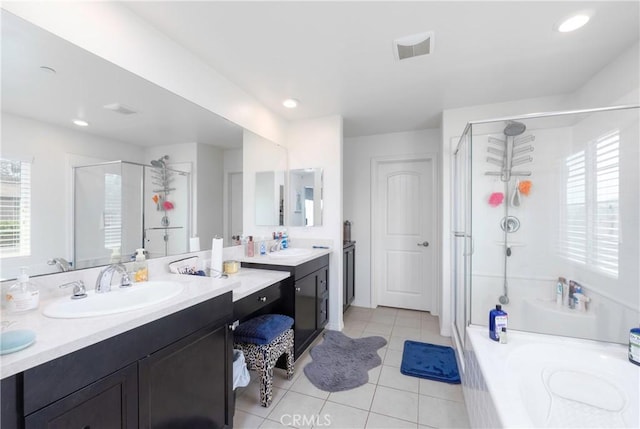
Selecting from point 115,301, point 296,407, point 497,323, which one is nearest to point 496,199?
point 497,323

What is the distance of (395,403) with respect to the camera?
1821 mm

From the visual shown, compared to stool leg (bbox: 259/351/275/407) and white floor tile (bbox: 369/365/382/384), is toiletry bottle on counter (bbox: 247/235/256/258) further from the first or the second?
white floor tile (bbox: 369/365/382/384)

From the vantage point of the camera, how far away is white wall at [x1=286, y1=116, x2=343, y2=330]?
115 inches

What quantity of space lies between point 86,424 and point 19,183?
956 millimetres

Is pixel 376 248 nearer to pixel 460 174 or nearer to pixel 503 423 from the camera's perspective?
pixel 460 174

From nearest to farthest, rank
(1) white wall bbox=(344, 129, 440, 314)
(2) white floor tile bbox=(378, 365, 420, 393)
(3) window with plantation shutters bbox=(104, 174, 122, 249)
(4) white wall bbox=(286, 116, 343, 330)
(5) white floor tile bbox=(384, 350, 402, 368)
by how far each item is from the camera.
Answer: (3) window with plantation shutters bbox=(104, 174, 122, 249) < (2) white floor tile bbox=(378, 365, 420, 393) < (5) white floor tile bbox=(384, 350, 402, 368) < (4) white wall bbox=(286, 116, 343, 330) < (1) white wall bbox=(344, 129, 440, 314)

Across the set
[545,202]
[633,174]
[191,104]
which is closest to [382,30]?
[191,104]

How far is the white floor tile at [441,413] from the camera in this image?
1.65m

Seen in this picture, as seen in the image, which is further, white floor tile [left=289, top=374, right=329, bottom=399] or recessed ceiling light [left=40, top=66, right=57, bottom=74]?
white floor tile [left=289, top=374, right=329, bottom=399]

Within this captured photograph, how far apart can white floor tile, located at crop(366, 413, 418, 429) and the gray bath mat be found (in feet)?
1.04

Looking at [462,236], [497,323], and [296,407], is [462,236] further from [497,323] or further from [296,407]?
[296,407]

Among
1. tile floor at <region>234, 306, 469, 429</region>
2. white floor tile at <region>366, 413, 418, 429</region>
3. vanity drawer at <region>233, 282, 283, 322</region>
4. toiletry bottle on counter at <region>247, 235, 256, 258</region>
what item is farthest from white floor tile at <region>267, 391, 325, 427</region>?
toiletry bottle on counter at <region>247, 235, 256, 258</region>

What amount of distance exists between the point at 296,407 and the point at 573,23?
286 centimetres

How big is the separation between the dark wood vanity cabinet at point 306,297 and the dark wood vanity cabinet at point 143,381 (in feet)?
2.37
